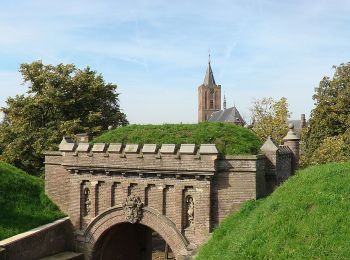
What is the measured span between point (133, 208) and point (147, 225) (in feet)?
2.44

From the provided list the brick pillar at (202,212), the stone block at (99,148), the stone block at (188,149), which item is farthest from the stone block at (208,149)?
the stone block at (99,148)

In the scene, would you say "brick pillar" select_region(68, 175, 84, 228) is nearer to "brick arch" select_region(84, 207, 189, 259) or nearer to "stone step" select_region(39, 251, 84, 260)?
"brick arch" select_region(84, 207, 189, 259)

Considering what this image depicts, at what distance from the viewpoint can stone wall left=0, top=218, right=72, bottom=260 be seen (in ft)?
41.8

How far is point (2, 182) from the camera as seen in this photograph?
16016mm

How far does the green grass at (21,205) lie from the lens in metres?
14.1

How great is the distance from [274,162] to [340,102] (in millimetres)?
20060

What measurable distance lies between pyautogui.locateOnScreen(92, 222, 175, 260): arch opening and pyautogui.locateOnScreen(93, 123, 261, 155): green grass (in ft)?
10.8

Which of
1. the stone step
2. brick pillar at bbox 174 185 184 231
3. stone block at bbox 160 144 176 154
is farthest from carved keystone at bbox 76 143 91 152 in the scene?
the stone step

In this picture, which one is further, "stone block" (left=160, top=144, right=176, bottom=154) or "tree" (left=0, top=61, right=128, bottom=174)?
"tree" (left=0, top=61, right=128, bottom=174)

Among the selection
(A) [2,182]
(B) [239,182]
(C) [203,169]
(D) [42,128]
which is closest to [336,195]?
(B) [239,182]

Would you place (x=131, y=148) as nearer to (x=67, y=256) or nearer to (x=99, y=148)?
(x=99, y=148)

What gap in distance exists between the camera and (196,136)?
1416 cm

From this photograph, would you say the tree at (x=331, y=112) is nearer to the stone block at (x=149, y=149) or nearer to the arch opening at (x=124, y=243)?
the arch opening at (x=124, y=243)

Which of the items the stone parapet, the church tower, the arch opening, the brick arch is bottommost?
the arch opening
